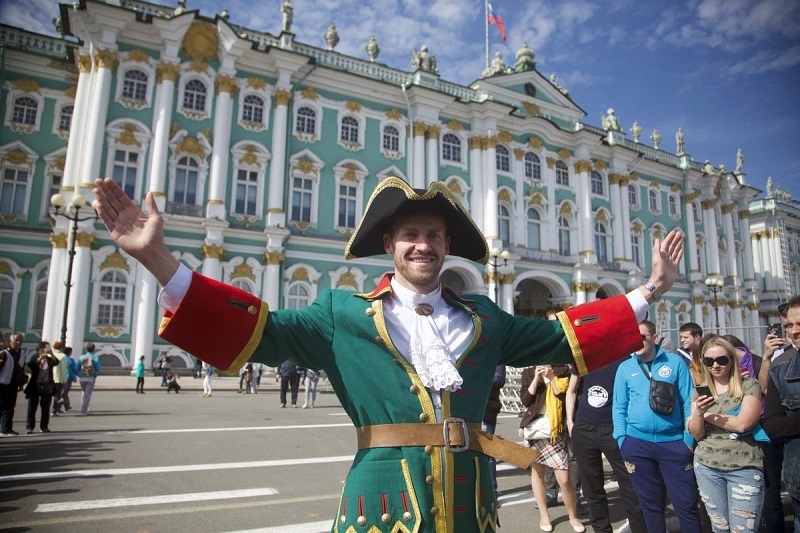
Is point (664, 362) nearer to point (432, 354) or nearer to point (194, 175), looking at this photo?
point (432, 354)

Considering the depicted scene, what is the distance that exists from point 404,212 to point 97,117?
71.4 feet

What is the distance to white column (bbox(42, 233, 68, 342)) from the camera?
1891cm

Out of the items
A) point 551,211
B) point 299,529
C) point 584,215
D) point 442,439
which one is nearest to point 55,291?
point 299,529

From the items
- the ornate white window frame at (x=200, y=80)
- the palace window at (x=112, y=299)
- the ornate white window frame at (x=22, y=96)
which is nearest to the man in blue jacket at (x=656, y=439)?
the palace window at (x=112, y=299)

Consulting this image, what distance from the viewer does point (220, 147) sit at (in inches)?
874

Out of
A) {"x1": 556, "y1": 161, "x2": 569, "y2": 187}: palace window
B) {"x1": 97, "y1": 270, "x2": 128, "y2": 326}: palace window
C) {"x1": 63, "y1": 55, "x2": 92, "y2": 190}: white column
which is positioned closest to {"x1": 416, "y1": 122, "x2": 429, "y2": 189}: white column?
{"x1": 556, "y1": 161, "x2": 569, "y2": 187}: palace window

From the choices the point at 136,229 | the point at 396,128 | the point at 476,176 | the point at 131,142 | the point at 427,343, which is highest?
the point at 396,128

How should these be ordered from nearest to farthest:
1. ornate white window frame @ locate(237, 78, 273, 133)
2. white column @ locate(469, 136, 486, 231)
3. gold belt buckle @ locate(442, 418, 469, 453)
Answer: gold belt buckle @ locate(442, 418, 469, 453) → ornate white window frame @ locate(237, 78, 273, 133) → white column @ locate(469, 136, 486, 231)

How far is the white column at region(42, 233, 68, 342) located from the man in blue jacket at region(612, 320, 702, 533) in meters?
20.0

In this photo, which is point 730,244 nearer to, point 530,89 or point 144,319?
point 530,89

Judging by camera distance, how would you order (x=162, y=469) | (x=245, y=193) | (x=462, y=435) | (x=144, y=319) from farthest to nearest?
(x=245, y=193) → (x=144, y=319) → (x=162, y=469) → (x=462, y=435)

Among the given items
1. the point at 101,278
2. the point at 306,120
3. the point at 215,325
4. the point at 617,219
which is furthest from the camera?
the point at 617,219

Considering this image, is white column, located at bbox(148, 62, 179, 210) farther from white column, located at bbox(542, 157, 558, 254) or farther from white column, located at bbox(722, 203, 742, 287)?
white column, located at bbox(722, 203, 742, 287)

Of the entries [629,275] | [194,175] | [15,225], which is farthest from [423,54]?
[15,225]
